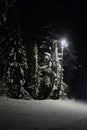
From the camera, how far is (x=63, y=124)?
1606 centimetres

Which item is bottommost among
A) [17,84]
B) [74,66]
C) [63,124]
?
[63,124]

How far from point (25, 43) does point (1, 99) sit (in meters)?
6.54

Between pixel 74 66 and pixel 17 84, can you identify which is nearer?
pixel 17 84

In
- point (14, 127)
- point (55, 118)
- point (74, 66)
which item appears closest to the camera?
point (14, 127)

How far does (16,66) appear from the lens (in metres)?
27.1

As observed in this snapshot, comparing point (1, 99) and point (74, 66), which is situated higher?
point (74, 66)

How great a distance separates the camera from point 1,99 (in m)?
25.0

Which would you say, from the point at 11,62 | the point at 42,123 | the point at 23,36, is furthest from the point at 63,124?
the point at 23,36

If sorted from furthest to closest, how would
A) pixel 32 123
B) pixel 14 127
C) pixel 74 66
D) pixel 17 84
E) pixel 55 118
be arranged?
pixel 74 66
pixel 17 84
pixel 55 118
pixel 32 123
pixel 14 127

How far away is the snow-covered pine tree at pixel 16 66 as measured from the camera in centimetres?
2705

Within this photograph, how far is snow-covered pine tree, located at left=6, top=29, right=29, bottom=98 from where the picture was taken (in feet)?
88.7

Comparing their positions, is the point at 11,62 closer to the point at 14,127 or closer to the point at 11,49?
the point at 11,49

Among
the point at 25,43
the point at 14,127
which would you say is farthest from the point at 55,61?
the point at 14,127

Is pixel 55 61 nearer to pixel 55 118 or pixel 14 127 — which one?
pixel 55 118
